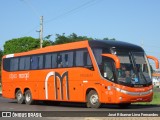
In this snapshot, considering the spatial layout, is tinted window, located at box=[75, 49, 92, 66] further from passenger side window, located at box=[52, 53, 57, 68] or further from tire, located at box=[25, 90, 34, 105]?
tire, located at box=[25, 90, 34, 105]

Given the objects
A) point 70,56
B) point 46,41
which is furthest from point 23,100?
point 46,41

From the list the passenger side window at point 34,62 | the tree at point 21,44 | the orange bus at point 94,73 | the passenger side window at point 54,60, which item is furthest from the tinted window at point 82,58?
the tree at point 21,44

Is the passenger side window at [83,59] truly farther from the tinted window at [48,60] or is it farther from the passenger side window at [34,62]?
the passenger side window at [34,62]

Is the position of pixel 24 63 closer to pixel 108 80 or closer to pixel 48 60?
pixel 48 60

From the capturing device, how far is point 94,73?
77.2ft

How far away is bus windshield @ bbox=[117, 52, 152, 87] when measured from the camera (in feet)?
74.3

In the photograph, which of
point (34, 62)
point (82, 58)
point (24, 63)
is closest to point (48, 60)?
point (34, 62)

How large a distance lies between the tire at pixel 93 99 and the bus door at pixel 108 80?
2.06 feet

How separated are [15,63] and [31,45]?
6373 cm

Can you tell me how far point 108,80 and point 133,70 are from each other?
136cm

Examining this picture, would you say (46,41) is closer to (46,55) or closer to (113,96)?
A: (46,55)

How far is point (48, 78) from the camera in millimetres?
27625

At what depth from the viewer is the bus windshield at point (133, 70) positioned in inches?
892

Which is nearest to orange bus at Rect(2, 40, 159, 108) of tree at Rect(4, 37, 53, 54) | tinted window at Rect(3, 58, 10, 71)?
tinted window at Rect(3, 58, 10, 71)
